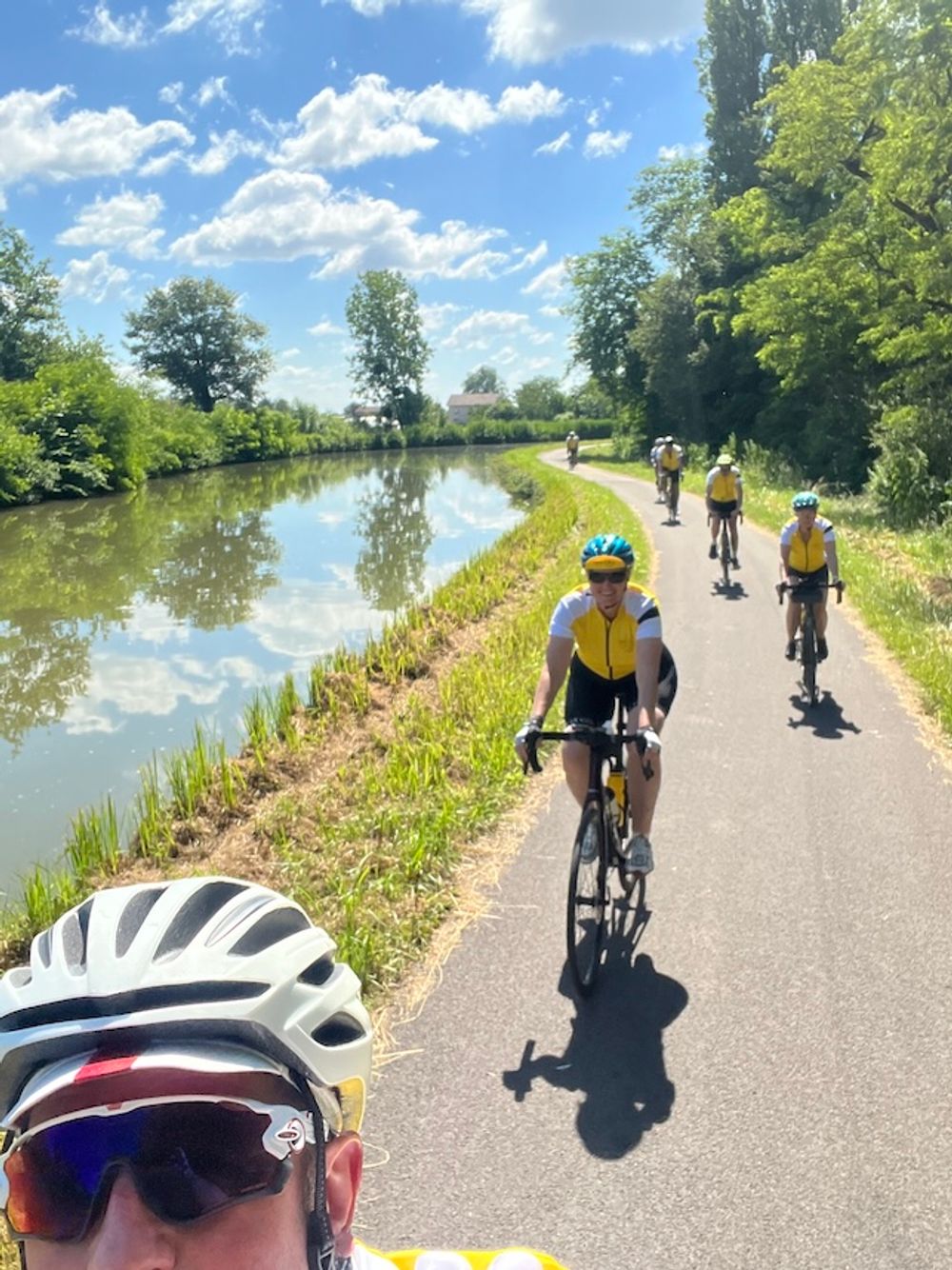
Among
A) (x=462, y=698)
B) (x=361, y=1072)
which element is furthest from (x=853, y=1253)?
(x=462, y=698)

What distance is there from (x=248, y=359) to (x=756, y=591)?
8743 cm

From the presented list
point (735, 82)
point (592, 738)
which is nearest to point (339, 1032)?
point (592, 738)

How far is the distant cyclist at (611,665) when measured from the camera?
4766mm

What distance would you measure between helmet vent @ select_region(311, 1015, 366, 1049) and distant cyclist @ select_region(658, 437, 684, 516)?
2227cm

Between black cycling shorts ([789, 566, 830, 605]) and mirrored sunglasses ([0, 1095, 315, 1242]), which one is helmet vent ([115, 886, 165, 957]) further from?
black cycling shorts ([789, 566, 830, 605])

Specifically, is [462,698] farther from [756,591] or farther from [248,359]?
[248,359]

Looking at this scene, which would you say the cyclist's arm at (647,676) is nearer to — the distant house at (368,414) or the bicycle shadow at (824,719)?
the bicycle shadow at (824,719)

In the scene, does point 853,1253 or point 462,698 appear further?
point 462,698

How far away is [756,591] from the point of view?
47.2 ft

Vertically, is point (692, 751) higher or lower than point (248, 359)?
lower

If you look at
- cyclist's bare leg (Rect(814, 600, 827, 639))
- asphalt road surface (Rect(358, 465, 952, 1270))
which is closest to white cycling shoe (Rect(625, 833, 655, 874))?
asphalt road surface (Rect(358, 465, 952, 1270))

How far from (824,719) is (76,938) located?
317 inches

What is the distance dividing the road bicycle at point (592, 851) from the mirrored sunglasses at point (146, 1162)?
10.5 feet

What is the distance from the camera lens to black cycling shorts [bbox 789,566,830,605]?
9016 millimetres
